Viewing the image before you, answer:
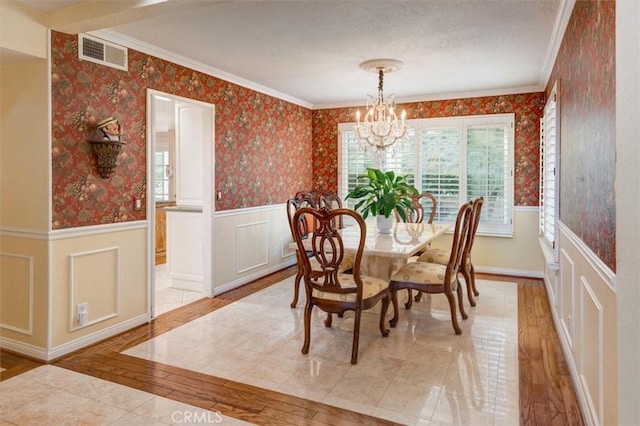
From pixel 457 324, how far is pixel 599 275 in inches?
68.7

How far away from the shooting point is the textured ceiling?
2914 millimetres

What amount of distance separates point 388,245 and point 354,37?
67.8 inches

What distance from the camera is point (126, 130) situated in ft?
11.8

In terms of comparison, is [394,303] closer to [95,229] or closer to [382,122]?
[382,122]

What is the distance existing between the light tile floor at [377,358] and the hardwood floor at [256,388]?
8cm

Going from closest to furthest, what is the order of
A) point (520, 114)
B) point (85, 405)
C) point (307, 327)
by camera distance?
point (85, 405) < point (307, 327) < point (520, 114)

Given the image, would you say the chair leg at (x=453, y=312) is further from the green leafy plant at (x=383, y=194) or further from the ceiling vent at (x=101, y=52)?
the ceiling vent at (x=101, y=52)

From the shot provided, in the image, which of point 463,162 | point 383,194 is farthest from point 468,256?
point 463,162

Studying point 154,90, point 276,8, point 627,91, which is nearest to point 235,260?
point 154,90

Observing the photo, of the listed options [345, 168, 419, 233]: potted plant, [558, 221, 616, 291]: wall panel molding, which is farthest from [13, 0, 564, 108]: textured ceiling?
[558, 221, 616, 291]: wall panel molding

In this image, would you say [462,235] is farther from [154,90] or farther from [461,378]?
[154,90]

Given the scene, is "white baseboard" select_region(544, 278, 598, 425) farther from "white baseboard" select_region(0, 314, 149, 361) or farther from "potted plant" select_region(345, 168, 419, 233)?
"white baseboard" select_region(0, 314, 149, 361)

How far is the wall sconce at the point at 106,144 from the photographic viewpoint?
129 inches

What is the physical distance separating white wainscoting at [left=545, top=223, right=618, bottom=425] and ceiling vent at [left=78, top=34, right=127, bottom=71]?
3.58 meters
